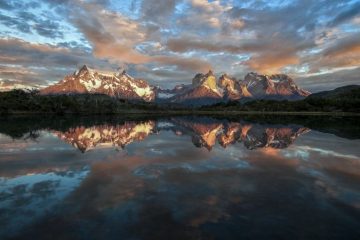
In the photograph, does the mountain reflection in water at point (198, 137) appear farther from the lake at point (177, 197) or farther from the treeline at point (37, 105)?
the treeline at point (37, 105)


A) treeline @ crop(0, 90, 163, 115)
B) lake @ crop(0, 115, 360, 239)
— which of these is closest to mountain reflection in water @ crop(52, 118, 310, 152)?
lake @ crop(0, 115, 360, 239)

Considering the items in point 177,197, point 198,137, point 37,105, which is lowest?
point 198,137

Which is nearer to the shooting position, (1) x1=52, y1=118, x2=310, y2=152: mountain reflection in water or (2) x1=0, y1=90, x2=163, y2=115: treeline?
(1) x1=52, y1=118, x2=310, y2=152: mountain reflection in water

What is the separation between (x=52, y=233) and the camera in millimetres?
11578

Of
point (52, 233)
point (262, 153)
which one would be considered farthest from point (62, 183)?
point (262, 153)

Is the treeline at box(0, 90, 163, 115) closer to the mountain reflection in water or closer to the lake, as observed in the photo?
the mountain reflection in water

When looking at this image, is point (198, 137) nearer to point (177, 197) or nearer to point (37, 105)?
point (177, 197)

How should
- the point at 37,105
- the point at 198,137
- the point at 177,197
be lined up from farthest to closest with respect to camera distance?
the point at 37,105 < the point at 198,137 < the point at 177,197

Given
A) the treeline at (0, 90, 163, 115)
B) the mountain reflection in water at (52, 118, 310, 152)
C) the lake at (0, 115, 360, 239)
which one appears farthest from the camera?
the treeline at (0, 90, 163, 115)

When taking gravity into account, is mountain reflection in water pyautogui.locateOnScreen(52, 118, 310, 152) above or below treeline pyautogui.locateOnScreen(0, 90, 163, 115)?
below

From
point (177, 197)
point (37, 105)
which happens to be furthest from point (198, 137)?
point (37, 105)

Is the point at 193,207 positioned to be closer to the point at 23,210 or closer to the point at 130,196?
the point at 130,196

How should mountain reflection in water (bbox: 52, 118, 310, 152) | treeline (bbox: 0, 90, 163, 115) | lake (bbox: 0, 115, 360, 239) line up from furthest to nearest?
treeline (bbox: 0, 90, 163, 115) → mountain reflection in water (bbox: 52, 118, 310, 152) → lake (bbox: 0, 115, 360, 239)

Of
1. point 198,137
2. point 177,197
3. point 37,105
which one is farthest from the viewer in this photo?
point 37,105
